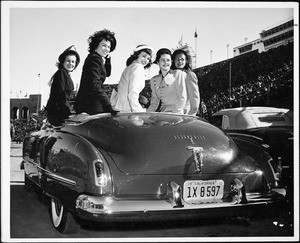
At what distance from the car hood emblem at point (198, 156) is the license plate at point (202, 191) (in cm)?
10

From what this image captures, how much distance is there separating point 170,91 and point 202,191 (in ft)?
5.58

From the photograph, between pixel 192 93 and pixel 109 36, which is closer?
pixel 109 36

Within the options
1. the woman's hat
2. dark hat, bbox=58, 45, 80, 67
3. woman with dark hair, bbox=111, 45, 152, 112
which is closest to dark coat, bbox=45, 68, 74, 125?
dark hat, bbox=58, 45, 80, 67

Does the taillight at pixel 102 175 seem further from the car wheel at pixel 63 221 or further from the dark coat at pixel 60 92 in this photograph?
the dark coat at pixel 60 92

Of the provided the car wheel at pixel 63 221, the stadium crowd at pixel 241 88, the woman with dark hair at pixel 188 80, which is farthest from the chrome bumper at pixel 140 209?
the woman with dark hair at pixel 188 80

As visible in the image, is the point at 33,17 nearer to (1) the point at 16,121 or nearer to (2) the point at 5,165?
(1) the point at 16,121

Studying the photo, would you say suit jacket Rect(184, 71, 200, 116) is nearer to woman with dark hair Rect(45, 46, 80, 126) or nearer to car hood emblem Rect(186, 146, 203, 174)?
woman with dark hair Rect(45, 46, 80, 126)

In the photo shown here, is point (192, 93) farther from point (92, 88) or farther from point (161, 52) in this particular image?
point (92, 88)

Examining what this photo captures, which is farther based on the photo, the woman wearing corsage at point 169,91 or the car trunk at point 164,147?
the woman wearing corsage at point 169,91

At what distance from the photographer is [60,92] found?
3.86m

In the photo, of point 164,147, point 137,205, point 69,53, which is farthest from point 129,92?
point 137,205

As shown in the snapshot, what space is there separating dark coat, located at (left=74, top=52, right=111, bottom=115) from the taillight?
99 centimetres

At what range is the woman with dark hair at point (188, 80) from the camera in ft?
13.5

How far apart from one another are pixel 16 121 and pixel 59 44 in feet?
3.16
